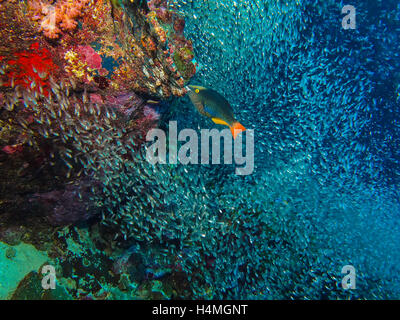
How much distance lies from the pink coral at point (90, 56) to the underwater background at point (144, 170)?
0.02 m

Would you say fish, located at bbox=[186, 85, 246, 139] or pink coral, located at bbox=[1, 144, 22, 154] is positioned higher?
fish, located at bbox=[186, 85, 246, 139]

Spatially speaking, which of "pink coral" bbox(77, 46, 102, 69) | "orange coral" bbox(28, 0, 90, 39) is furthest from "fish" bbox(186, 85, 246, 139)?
"orange coral" bbox(28, 0, 90, 39)

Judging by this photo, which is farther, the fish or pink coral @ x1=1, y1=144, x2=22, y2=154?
pink coral @ x1=1, y1=144, x2=22, y2=154

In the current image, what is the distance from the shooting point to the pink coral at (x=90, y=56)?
4117 millimetres

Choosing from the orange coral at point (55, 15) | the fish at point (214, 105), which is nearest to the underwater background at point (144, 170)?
the orange coral at point (55, 15)

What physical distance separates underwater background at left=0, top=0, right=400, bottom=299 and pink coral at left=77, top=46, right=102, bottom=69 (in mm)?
22

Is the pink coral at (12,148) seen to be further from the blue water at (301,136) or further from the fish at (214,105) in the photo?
the blue water at (301,136)

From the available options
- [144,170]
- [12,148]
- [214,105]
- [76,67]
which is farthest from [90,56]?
[214,105]

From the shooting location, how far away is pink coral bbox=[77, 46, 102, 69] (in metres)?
4.12

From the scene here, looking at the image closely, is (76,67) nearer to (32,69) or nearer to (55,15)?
(32,69)

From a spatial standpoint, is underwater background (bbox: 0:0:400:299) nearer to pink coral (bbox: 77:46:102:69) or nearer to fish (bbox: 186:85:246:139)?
pink coral (bbox: 77:46:102:69)

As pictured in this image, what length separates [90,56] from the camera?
4.15 meters
